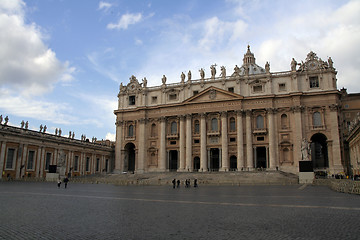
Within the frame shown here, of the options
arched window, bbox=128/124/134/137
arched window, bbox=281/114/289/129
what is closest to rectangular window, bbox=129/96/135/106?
arched window, bbox=128/124/134/137

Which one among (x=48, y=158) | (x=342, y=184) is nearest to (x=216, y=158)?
(x=48, y=158)

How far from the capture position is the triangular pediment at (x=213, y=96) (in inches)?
2140

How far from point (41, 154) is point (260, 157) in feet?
124

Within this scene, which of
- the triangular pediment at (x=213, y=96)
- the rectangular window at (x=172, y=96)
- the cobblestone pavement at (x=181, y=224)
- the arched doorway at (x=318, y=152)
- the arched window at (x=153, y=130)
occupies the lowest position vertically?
the cobblestone pavement at (x=181, y=224)

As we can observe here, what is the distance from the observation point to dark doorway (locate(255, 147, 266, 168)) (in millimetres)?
54031

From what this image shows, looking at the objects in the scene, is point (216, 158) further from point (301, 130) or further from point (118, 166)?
point (118, 166)

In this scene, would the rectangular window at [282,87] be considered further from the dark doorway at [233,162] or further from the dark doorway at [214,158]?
the dark doorway at [214,158]

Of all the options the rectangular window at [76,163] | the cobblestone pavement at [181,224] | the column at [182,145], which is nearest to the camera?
the cobblestone pavement at [181,224]

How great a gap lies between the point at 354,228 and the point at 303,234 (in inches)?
73.2

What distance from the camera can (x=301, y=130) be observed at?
50.3m

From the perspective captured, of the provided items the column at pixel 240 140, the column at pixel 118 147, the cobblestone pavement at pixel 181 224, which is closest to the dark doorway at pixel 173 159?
the column at pixel 118 147

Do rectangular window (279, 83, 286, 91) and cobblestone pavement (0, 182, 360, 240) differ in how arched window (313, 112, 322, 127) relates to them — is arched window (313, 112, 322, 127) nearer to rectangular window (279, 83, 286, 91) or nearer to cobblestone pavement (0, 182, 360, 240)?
rectangular window (279, 83, 286, 91)

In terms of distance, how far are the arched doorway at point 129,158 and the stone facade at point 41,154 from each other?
21.0ft

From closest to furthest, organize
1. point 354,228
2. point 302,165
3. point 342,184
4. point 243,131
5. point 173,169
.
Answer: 1. point 354,228
2. point 342,184
3. point 302,165
4. point 243,131
5. point 173,169
